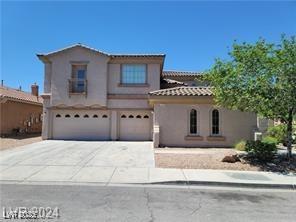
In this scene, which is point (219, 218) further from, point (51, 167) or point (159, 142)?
point (159, 142)

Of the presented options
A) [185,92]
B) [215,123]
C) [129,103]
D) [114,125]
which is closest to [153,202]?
[215,123]

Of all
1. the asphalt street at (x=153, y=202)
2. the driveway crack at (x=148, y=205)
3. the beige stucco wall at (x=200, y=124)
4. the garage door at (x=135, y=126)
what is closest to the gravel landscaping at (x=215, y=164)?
the asphalt street at (x=153, y=202)

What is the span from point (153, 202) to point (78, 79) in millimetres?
16787

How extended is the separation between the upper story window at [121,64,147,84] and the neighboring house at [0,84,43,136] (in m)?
9.32

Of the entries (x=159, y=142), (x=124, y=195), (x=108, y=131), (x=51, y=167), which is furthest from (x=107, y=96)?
(x=124, y=195)

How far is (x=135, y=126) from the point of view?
21.9 meters

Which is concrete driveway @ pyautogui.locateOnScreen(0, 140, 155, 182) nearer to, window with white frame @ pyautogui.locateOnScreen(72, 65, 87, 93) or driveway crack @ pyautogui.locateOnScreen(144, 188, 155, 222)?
driveway crack @ pyautogui.locateOnScreen(144, 188, 155, 222)

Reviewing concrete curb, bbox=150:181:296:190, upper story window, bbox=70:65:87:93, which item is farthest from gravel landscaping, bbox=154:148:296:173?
upper story window, bbox=70:65:87:93

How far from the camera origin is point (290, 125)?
40.2 feet

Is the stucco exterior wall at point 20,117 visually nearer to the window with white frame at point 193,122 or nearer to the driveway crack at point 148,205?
the window with white frame at point 193,122

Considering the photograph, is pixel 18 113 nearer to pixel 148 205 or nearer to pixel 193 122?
pixel 193 122

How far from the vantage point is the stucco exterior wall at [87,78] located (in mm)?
21797

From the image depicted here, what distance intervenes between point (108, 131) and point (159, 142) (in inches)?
232

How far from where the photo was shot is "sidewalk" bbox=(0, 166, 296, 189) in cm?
877
